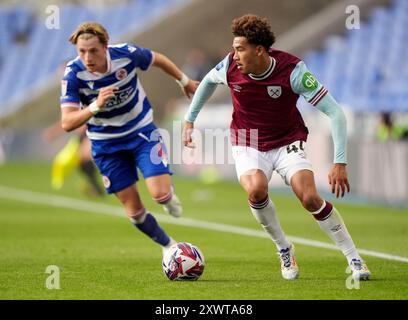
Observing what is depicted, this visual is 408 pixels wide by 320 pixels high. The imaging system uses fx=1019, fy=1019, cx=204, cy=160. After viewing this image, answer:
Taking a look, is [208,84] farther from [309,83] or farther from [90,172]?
[90,172]

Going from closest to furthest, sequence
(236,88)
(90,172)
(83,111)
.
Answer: (236,88) → (83,111) → (90,172)

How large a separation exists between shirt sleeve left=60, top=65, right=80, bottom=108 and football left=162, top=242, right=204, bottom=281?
66.2 inches

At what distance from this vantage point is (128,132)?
9.96m

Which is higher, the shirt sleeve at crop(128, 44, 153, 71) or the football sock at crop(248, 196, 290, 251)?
the shirt sleeve at crop(128, 44, 153, 71)

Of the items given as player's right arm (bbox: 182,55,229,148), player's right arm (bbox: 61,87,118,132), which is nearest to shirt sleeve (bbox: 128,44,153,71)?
player's right arm (bbox: 61,87,118,132)

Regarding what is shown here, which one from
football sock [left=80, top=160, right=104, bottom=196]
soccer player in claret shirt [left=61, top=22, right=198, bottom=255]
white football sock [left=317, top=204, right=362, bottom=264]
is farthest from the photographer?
football sock [left=80, top=160, right=104, bottom=196]

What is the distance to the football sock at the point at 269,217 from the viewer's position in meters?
8.77

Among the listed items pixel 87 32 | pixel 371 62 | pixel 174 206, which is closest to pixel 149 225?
pixel 174 206

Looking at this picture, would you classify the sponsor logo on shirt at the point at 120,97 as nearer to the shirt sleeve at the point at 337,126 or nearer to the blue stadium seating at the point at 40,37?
the shirt sleeve at the point at 337,126

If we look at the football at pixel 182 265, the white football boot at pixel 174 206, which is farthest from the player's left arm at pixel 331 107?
the white football boot at pixel 174 206

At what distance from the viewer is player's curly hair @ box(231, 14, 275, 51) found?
8.47 m

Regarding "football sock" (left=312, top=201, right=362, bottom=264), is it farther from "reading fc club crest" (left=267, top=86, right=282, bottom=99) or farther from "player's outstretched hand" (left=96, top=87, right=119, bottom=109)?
"player's outstretched hand" (left=96, top=87, right=119, bottom=109)

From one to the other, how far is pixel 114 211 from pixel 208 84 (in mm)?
8636

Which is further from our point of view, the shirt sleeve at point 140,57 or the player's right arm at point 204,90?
the shirt sleeve at point 140,57
